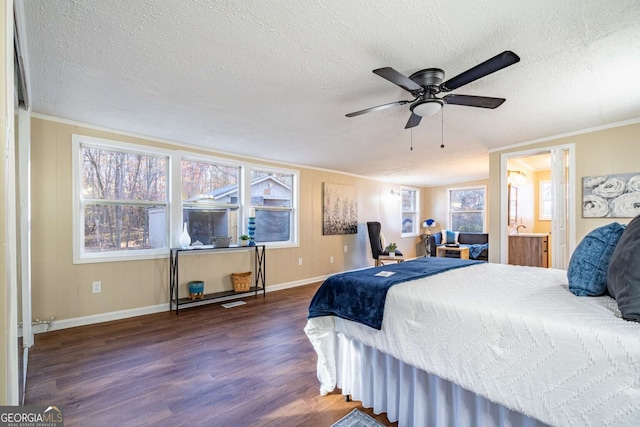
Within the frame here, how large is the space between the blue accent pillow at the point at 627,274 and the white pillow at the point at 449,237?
6.60 metres

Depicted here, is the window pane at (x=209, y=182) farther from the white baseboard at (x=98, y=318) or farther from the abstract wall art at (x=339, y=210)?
the abstract wall art at (x=339, y=210)

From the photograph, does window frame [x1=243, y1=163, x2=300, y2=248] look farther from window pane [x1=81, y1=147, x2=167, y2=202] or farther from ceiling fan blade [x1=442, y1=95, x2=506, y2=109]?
ceiling fan blade [x1=442, y1=95, x2=506, y2=109]

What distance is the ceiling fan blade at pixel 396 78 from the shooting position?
1.71 metres

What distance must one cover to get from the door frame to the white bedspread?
2.35 meters

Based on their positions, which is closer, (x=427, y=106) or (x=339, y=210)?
(x=427, y=106)

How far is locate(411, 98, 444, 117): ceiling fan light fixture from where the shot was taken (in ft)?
6.80

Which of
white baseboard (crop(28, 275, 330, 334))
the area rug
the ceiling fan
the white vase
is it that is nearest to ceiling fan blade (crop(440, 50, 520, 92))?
the ceiling fan

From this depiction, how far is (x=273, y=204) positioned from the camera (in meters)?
5.11

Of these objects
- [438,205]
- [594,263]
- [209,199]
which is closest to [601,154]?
[594,263]

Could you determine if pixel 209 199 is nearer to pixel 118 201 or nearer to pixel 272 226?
pixel 118 201

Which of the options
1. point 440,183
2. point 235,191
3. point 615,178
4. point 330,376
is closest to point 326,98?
point 330,376

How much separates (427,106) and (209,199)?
3288 millimetres

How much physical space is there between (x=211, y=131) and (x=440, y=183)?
6.69m

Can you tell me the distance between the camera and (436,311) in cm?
142
